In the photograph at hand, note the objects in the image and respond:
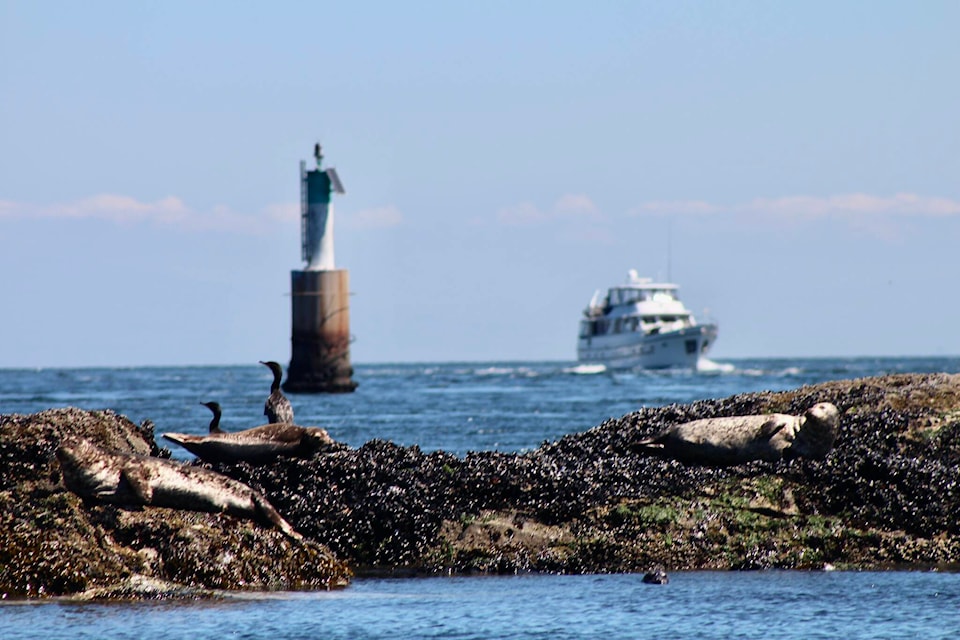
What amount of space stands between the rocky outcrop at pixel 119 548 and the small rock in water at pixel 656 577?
8.85 feet

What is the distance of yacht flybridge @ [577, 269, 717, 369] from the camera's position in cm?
11138

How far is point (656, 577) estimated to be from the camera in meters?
12.1

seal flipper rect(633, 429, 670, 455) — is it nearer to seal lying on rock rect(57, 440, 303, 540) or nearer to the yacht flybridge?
seal lying on rock rect(57, 440, 303, 540)

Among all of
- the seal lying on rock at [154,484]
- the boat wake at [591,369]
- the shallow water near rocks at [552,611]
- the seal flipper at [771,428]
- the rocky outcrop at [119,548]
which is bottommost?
the boat wake at [591,369]

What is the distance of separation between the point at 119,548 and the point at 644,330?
4092 inches

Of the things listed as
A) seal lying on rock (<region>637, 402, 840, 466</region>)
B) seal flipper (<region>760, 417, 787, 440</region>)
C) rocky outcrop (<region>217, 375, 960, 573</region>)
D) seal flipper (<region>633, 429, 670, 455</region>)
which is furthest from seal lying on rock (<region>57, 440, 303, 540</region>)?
seal flipper (<region>760, 417, 787, 440</region>)

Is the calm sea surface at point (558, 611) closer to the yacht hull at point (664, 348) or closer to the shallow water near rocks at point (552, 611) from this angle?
the shallow water near rocks at point (552, 611)

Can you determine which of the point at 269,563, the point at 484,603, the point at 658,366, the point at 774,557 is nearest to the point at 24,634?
the point at 269,563

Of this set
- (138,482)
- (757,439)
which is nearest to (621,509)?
(757,439)

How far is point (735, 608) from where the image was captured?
11.0 m

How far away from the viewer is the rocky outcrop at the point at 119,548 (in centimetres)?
1128

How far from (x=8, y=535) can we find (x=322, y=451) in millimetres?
3514

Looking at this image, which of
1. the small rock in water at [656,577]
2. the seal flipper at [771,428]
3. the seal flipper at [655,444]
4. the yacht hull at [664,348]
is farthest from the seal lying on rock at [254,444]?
the yacht hull at [664,348]

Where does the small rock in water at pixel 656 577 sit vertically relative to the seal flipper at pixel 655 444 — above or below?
below
